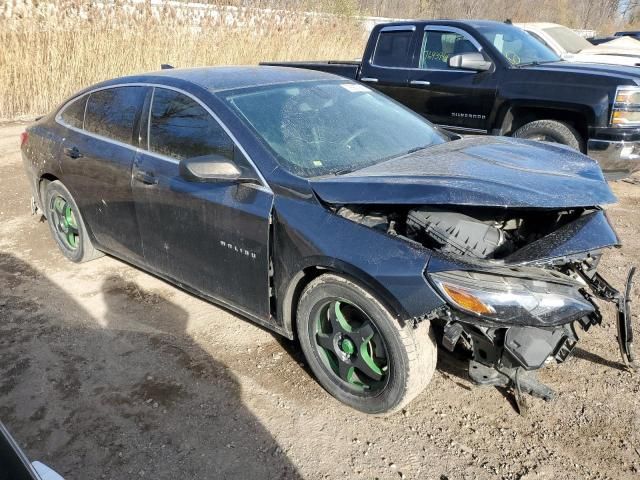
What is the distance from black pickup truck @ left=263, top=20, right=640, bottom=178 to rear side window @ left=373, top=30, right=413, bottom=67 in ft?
0.04

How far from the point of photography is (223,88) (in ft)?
10.6

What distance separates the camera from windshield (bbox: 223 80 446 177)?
9.71ft

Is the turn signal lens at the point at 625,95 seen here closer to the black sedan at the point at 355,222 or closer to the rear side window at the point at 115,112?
the black sedan at the point at 355,222

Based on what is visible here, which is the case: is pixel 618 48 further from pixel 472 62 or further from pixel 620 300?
pixel 620 300

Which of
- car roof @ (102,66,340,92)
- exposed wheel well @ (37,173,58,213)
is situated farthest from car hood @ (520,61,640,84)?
exposed wheel well @ (37,173,58,213)

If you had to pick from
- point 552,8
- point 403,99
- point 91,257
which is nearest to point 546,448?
point 91,257

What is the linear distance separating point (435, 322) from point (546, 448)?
0.80 m

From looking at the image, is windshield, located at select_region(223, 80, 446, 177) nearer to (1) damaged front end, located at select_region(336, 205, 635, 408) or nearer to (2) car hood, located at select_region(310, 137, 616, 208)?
(2) car hood, located at select_region(310, 137, 616, 208)

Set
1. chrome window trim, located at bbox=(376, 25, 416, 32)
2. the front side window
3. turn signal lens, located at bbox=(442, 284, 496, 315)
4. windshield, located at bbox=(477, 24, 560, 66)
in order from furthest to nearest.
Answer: chrome window trim, located at bbox=(376, 25, 416, 32) < the front side window < windshield, located at bbox=(477, 24, 560, 66) < turn signal lens, located at bbox=(442, 284, 496, 315)

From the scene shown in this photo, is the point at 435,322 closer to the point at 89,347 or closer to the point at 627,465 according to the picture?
the point at 627,465

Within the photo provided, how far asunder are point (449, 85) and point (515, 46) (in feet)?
3.35

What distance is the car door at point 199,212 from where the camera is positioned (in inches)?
114

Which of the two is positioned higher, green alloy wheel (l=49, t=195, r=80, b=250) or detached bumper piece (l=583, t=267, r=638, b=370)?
detached bumper piece (l=583, t=267, r=638, b=370)

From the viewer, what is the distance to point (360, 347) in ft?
8.69
